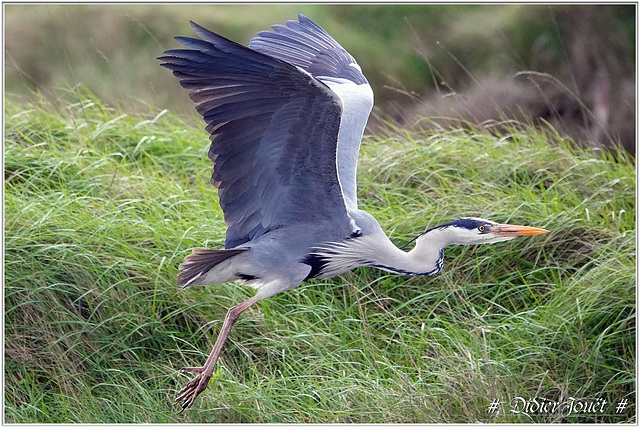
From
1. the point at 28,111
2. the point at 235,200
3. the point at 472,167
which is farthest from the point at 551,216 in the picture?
the point at 28,111

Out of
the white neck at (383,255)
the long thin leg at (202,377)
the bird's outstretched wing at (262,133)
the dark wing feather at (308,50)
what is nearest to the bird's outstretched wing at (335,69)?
the dark wing feather at (308,50)

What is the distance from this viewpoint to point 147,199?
475 cm

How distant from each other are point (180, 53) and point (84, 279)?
5.05ft

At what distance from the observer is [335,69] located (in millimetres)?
4281

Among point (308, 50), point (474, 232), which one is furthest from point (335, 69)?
point (474, 232)

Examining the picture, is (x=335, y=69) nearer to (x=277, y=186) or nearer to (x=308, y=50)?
(x=308, y=50)

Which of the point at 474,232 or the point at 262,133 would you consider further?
the point at 474,232

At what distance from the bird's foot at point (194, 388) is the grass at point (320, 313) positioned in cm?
25

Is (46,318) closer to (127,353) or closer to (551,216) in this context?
(127,353)

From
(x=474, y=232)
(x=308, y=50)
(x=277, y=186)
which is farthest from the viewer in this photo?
(x=308, y=50)

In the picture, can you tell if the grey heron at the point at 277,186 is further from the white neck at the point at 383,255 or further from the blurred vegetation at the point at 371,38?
the blurred vegetation at the point at 371,38

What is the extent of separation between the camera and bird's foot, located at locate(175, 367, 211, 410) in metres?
3.31

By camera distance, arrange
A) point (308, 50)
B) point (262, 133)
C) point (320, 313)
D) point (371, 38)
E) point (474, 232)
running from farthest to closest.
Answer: point (371, 38) < point (308, 50) < point (320, 313) < point (474, 232) < point (262, 133)

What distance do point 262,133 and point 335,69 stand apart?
1.11 metres
